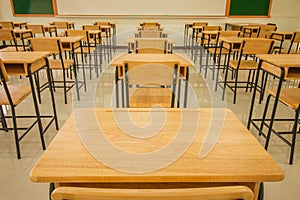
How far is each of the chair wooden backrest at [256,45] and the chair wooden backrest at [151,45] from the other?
3.43 ft

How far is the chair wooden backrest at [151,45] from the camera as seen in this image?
3328 millimetres

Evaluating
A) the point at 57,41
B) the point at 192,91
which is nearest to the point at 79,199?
the point at 57,41

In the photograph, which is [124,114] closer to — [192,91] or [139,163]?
[139,163]

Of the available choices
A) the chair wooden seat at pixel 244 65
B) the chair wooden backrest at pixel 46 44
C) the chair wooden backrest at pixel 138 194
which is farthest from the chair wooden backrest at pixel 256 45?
the chair wooden backrest at pixel 138 194

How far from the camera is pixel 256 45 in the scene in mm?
3242

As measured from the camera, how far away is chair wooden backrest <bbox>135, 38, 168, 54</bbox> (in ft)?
10.9

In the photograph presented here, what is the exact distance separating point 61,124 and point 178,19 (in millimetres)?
6237

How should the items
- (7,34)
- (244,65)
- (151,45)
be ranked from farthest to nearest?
1. (7,34)
2. (244,65)
3. (151,45)

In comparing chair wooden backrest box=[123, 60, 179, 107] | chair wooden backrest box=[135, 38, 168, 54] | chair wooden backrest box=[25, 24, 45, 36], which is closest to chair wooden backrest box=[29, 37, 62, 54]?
chair wooden backrest box=[135, 38, 168, 54]

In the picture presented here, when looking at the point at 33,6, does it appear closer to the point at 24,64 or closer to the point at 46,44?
the point at 46,44

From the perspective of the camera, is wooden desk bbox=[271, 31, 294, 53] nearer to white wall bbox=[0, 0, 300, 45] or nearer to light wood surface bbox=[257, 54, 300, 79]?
light wood surface bbox=[257, 54, 300, 79]

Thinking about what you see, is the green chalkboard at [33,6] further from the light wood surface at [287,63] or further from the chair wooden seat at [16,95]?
the light wood surface at [287,63]

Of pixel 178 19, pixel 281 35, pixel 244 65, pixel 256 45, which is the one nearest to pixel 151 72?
pixel 256 45

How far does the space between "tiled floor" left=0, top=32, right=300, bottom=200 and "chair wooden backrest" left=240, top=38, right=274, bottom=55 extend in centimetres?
75
